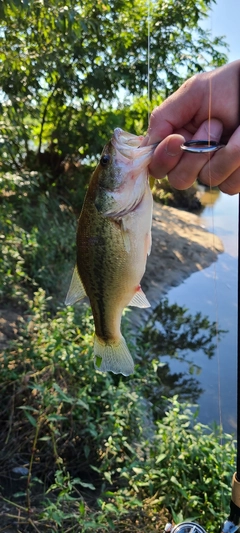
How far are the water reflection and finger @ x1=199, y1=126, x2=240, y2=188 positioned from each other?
10.9 ft

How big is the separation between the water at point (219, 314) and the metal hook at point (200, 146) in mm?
1354

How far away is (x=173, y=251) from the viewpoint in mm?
8789

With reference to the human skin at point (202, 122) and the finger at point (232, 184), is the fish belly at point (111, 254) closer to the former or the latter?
the human skin at point (202, 122)

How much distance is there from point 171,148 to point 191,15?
6637mm

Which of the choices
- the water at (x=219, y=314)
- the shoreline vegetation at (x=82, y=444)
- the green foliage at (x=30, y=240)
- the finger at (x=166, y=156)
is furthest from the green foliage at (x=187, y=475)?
the green foliage at (x=30, y=240)

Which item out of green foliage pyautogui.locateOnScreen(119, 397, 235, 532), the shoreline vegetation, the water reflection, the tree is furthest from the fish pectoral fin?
the tree

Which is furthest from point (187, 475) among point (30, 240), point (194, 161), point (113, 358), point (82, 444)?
point (30, 240)

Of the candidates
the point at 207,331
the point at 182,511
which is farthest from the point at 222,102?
the point at 207,331

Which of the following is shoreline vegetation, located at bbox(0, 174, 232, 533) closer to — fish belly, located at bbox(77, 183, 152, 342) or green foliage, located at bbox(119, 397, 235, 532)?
green foliage, located at bbox(119, 397, 235, 532)

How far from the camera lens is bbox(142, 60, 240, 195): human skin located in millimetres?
1394

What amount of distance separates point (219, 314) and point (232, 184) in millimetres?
5314

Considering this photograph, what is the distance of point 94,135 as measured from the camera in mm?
7062

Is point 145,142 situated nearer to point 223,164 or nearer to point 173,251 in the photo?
point 223,164

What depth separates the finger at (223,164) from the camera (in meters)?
1.31
